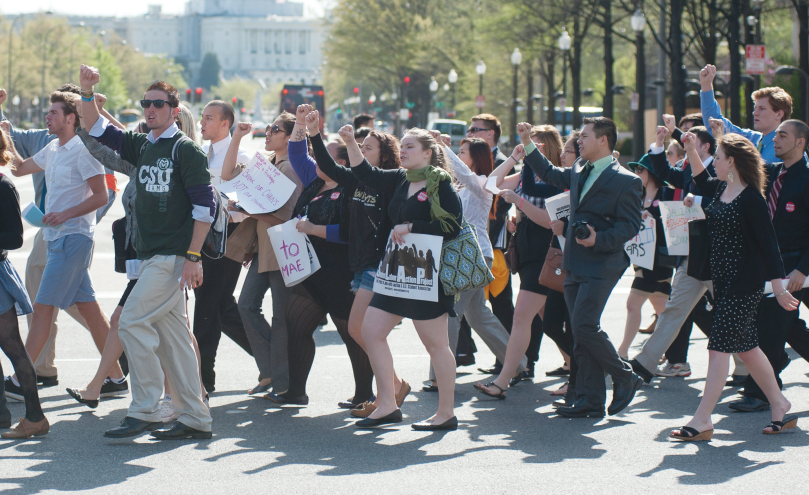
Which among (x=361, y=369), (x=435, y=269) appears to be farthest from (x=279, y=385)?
(x=435, y=269)

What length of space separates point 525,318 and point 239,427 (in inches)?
81.2

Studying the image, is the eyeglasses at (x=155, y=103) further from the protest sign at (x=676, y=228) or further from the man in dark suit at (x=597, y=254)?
the protest sign at (x=676, y=228)

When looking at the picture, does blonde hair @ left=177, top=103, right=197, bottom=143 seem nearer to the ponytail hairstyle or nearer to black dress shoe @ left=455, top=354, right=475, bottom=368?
black dress shoe @ left=455, top=354, right=475, bottom=368

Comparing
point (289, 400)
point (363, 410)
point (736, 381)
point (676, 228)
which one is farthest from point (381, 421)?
point (736, 381)

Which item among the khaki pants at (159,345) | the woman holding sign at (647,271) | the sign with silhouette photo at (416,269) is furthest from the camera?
the woman holding sign at (647,271)

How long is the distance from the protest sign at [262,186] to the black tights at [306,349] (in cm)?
65

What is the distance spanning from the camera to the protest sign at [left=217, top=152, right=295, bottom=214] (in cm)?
636

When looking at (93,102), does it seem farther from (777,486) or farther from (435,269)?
(777,486)

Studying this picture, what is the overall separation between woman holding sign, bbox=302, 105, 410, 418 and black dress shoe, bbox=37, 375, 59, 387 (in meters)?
2.23

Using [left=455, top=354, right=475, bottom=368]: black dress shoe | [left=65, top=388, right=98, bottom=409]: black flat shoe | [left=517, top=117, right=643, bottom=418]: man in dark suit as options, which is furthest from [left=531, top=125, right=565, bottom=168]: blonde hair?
[left=65, top=388, right=98, bottom=409]: black flat shoe

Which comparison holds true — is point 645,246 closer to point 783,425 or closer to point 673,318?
point 673,318

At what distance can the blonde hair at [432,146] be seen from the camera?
558 cm

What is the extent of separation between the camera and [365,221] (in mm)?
5816

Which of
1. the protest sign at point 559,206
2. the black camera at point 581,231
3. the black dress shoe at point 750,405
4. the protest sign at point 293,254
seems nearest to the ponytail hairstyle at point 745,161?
the black camera at point 581,231
